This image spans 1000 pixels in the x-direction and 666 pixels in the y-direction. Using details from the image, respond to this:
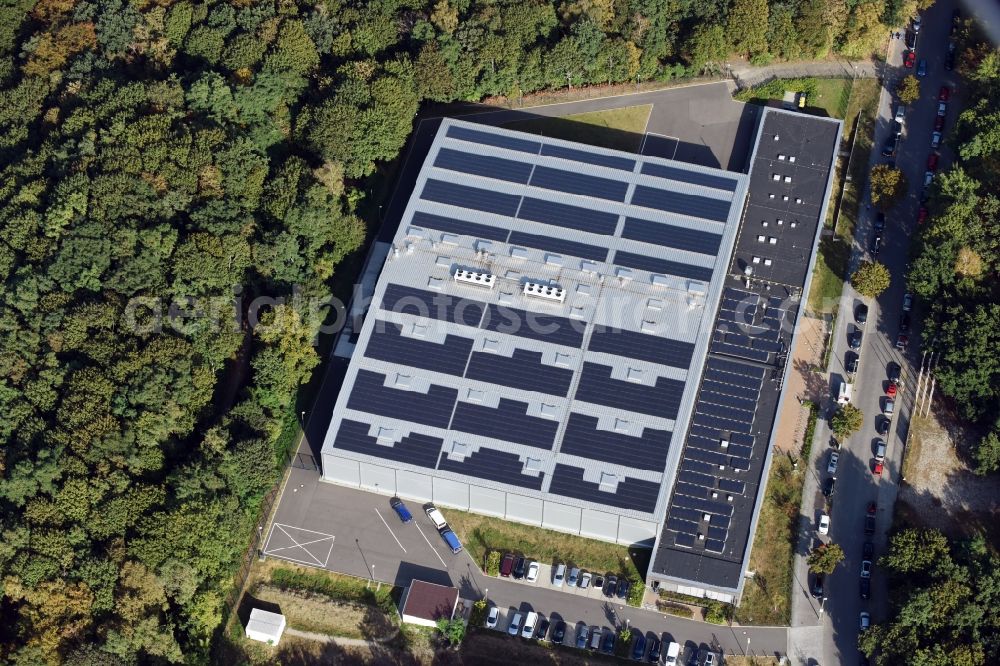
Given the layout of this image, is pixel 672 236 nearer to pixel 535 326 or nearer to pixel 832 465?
pixel 535 326

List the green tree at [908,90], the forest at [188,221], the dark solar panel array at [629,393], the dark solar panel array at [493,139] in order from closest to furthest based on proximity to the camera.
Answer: the forest at [188,221], the dark solar panel array at [629,393], the dark solar panel array at [493,139], the green tree at [908,90]

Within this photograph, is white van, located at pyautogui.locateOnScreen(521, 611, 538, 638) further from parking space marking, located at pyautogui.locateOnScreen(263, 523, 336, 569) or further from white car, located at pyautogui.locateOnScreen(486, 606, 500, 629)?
parking space marking, located at pyautogui.locateOnScreen(263, 523, 336, 569)

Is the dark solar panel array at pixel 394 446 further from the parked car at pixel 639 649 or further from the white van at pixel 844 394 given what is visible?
the white van at pixel 844 394

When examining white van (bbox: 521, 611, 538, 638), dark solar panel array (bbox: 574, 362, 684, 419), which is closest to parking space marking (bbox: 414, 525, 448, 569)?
white van (bbox: 521, 611, 538, 638)

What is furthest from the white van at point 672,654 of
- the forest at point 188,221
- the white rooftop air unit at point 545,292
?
the forest at point 188,221

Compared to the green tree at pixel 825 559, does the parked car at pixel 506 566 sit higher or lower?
lower

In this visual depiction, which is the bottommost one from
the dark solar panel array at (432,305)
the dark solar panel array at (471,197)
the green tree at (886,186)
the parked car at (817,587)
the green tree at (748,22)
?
the parked car at (817,587)

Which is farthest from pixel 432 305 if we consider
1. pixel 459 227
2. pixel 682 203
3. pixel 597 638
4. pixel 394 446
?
pixel 597 638

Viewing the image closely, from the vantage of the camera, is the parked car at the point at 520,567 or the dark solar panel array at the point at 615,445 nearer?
the dark solar panel array at the point at 615,445
